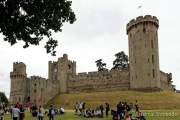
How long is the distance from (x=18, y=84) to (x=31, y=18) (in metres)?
71.1

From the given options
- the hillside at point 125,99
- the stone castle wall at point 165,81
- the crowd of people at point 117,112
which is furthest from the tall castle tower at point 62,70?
the crowd of people at point 117,112

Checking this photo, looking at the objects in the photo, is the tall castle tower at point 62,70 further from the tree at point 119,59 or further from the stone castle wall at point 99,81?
the tree at point 119,59

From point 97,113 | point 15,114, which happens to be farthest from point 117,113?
point 15,114

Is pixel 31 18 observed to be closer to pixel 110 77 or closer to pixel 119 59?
pixel 110 77

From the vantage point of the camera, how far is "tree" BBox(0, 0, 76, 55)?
2088 cm

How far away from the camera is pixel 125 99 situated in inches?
2953

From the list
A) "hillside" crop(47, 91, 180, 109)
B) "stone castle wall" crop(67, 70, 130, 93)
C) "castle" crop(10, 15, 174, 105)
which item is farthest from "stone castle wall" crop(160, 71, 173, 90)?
"hillside" crop(47, 91, 180, 109)

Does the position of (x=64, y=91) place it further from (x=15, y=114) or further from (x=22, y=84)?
(x=15, y=114)

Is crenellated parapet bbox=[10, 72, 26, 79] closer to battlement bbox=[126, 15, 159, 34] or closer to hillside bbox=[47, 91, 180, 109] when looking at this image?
hillside bbox=[47, 91, 180, 109]

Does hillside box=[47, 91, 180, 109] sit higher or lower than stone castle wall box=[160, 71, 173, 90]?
lower

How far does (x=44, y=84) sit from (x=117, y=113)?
178 ft

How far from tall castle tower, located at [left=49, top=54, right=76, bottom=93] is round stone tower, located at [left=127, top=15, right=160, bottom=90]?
16.8m

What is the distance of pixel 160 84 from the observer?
3337 inches

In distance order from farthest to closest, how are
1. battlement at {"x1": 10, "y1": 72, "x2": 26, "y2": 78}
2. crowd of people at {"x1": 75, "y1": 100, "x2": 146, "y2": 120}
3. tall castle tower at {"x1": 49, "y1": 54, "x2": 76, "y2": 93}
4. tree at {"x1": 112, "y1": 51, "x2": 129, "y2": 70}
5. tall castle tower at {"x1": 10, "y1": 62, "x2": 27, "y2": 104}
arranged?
1. tree at {"x1": 112, "y1": 51, "x2": 129, "y2": 70}
2. tall castle tower at {"x1": 49, "y1": 54, "x2": 76, "y2": 93}
3. battlement at {"x1": 10, "y1": 72, "x2": 26, "y2": 78}
4. tall castle tower at {"x1": 10, "y1": 62, "x2": 27, "y2": 104}
5. crowd of people at {"x1": 75, "y1": 100, "x2": 146, "y2": 120}
